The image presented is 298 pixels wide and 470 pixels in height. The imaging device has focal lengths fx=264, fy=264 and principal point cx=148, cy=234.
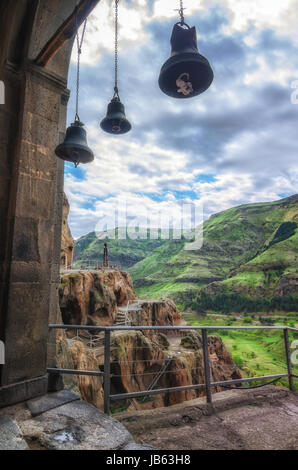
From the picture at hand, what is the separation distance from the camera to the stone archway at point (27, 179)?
3.02 meters

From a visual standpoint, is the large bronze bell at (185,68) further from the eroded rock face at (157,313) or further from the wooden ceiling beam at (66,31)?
the eroded rock face at (157,313)

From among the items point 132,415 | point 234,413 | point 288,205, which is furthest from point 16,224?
point 288,205

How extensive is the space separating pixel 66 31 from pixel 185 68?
1.56 meters

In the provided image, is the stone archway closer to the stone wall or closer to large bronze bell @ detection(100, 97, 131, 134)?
the stone wall

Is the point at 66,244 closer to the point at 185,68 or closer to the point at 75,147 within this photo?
the point at 75,147

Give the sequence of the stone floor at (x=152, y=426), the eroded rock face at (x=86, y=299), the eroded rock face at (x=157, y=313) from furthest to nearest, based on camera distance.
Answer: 1. the eroded rock face at (x=157, y=313)
2. the eroded rock face at (x=86, y=299)
3. the stone floor at (x=152, y=426)

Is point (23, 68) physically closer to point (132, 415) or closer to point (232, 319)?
point (132, 415)

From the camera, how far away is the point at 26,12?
3.46m

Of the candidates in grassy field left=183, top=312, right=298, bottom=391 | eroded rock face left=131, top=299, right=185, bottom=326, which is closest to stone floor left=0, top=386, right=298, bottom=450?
eroded rock face left=131, top=299, right=185, bottom=326

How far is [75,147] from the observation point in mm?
3645

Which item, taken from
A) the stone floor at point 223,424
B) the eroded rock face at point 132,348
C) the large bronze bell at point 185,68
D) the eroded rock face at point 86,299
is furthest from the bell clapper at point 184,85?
the eroded rock face at point 86,299

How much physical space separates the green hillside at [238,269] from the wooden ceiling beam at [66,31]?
6338 centimetres

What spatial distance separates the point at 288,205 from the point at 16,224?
212026 millimetres

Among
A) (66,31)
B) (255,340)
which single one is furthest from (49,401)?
(255,340)
